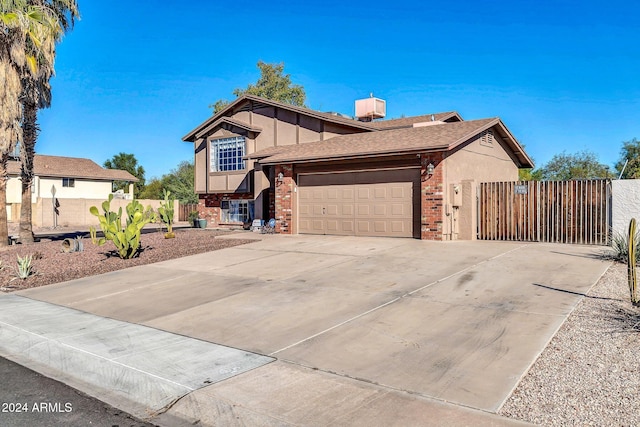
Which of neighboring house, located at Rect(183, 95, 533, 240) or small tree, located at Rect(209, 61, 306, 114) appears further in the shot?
small tree, located at Rect(209, 61, 306, 114)

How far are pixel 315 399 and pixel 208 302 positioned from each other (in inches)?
178

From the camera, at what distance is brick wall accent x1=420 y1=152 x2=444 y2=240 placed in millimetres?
15359

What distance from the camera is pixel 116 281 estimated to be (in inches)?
432

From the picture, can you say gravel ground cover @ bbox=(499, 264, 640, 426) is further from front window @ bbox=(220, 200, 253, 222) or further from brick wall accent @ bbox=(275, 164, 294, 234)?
front window @ bbox=(220, 200, 253, 222)

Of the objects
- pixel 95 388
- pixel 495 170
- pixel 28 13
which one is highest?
pixel 28 13

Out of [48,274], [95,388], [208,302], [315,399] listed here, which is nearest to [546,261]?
[208,302]

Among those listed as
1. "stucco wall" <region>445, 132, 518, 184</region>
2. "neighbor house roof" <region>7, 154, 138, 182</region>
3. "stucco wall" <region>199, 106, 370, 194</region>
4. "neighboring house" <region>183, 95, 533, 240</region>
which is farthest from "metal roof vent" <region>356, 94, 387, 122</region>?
"neighbor house roof" <region>7, 154, 138, 182</region>

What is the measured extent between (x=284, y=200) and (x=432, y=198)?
22.0ft

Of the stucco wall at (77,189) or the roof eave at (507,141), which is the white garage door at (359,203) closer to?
the roof eave at (507,141)

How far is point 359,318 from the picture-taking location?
Answer: 7078 millimetres

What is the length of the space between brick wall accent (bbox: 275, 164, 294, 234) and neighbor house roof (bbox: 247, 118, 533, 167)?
56cm

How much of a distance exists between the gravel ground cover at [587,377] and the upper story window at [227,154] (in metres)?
20.7

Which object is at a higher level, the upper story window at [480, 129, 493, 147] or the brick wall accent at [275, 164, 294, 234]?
the upper story window at [480, 129, 493, 147]

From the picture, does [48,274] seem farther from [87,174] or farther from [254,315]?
[87,174]
